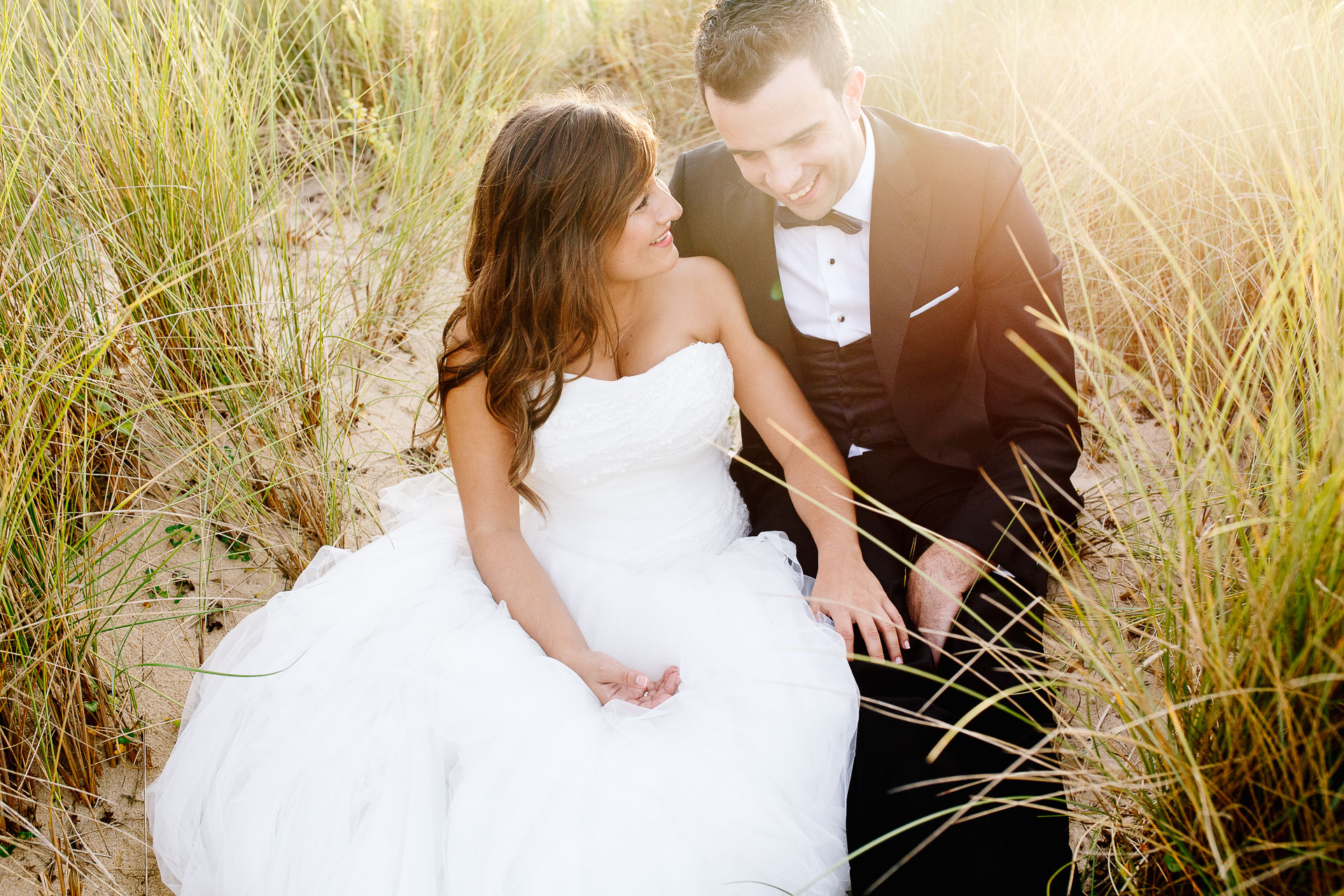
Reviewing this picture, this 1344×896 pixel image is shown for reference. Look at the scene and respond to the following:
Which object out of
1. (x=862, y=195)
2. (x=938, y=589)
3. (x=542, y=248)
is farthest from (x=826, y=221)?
(x=938, y=589)

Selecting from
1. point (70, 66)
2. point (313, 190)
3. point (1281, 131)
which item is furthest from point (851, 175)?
point (313, 190)

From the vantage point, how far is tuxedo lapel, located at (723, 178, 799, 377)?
2.80 metres

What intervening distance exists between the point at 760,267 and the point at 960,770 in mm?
1583

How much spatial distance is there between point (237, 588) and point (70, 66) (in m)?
1.90

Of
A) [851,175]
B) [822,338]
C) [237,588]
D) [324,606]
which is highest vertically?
[851,175]

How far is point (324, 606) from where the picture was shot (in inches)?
97.2

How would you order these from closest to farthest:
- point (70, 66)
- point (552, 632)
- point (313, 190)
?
1. point (552, 632)
2. point (70, 66)
3. point (313, 190)

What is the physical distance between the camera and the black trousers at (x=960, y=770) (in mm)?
1914

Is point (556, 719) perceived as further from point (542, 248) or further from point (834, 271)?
point (834, 271)

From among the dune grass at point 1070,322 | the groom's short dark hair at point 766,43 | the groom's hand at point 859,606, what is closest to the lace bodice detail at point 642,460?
the groom's hand at point 859,606

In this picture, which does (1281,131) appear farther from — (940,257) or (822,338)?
(822,338)

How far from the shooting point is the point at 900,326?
2676 mm

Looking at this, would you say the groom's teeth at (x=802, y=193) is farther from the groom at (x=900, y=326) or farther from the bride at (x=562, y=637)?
the bride at (x=562, y=637)

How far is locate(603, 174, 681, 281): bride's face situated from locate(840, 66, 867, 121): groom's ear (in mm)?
600
